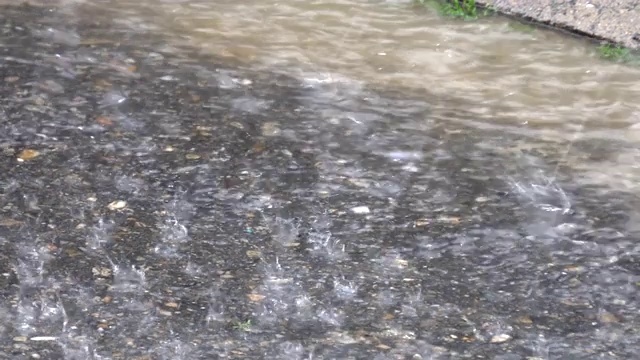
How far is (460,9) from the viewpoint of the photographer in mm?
5453

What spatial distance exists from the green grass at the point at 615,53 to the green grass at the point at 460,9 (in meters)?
0.76

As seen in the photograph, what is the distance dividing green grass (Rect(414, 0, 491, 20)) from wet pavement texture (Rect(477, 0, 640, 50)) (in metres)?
0.12

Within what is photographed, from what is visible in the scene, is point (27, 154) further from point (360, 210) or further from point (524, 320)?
point (524, 320)

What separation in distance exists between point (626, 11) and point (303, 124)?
7.17 feet

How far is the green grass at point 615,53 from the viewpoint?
4988 mm

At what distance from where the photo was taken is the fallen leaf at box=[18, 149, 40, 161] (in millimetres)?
3969

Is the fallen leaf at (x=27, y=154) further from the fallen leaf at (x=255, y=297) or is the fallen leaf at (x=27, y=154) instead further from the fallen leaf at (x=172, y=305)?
the fallen leaf at (x=255, y=297)

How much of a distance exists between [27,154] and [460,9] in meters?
Result: 2.79

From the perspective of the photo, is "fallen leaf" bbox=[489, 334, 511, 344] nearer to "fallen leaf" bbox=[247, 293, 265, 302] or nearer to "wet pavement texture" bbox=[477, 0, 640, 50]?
"fallen leaf" bbox=[247, 293, 265, 302]

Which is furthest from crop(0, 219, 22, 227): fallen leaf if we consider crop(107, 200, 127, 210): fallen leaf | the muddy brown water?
the muddy brown water

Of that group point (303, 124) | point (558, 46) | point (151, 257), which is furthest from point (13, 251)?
point (558, 46)

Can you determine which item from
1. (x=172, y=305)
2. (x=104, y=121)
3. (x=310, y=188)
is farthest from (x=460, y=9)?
(x=172, y=305)

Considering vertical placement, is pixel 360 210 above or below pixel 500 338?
above

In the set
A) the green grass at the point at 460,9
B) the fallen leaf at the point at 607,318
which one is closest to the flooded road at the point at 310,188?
the fallen leaf at the point at 607,318
